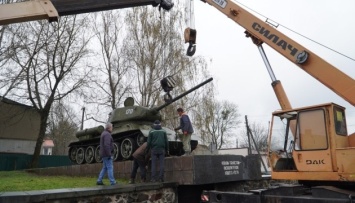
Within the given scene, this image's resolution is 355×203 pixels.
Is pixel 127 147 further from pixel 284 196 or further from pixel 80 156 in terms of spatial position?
pixel 284 196

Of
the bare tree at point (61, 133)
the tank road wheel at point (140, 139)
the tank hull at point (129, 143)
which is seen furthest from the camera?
the bare tree at point (61, 133)

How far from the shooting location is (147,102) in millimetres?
19719

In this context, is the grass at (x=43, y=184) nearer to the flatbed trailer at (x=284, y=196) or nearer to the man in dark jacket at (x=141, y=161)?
the man in dark jacket at (x=141, y=161)

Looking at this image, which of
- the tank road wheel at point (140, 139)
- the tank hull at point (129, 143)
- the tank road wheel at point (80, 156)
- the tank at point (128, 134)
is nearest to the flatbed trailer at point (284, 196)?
the tank road wheel at point (140, 139)

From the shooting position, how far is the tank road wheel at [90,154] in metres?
13.3

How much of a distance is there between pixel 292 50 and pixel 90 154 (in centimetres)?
832

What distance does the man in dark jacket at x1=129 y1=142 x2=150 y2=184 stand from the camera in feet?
29.3

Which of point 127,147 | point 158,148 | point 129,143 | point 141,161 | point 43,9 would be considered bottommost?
point 141,161

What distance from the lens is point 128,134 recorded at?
11.7 metres

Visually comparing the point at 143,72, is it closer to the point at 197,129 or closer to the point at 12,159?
the point at 197,129

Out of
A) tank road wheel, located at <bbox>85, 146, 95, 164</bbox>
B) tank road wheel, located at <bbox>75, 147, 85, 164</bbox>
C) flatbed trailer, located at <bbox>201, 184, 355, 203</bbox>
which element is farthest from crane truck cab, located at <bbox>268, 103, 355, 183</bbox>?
tank road wheel, located at <bbox>75, 147, 85, 164</bbox>

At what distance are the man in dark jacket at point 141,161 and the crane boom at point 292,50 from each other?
4.37 meters

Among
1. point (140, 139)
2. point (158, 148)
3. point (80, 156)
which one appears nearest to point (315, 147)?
point (158, 148)

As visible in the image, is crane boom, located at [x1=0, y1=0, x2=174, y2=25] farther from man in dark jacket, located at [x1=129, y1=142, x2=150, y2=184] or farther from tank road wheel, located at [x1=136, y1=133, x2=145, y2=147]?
tank road wheel, located at [x1=136, y1=133, x2=145, y2=147]
